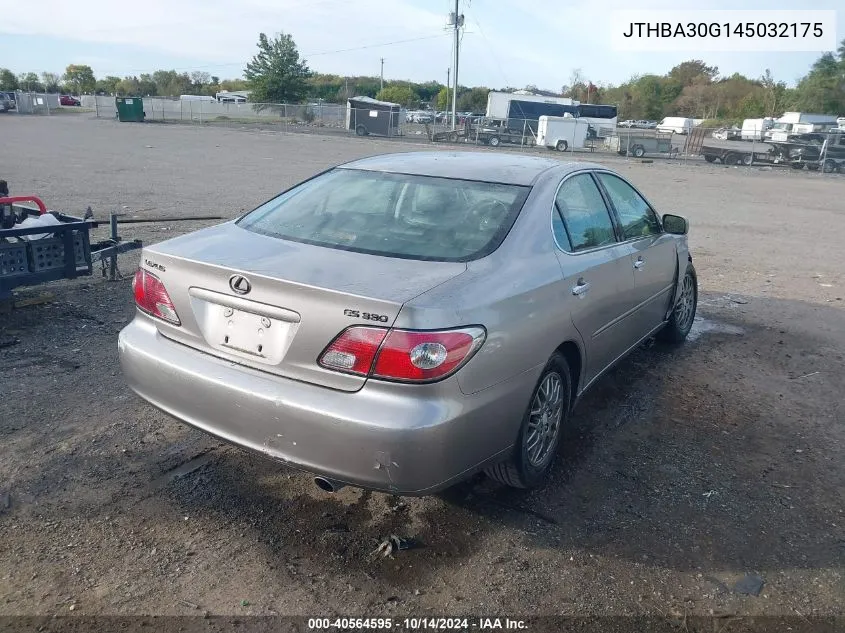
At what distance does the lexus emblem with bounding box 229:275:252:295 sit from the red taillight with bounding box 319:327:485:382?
0.46 m

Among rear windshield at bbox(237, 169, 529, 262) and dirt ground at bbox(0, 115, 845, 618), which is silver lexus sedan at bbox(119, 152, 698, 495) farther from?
dirt ground at bbox(0, 115, 845, 618)

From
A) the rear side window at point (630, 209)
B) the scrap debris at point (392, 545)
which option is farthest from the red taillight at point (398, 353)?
the rear side window at point (630, 209)

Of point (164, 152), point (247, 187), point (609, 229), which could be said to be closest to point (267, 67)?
point (164, 152)

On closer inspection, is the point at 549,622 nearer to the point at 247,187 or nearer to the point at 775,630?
the point at 775,630

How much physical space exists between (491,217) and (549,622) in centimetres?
190

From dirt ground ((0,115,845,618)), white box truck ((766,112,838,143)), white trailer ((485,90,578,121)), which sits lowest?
dirt ground ((0,115,845,618))

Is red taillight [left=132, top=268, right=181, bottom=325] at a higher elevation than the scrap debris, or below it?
higher

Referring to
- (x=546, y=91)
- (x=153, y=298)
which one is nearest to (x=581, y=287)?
(x=153, y=298)

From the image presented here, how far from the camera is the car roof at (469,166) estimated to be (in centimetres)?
400

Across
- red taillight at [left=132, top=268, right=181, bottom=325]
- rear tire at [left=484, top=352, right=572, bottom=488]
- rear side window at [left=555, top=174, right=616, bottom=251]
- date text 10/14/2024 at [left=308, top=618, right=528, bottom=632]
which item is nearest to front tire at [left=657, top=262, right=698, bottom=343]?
rear side window at [left=555, top=174, right=616, bottom=251]

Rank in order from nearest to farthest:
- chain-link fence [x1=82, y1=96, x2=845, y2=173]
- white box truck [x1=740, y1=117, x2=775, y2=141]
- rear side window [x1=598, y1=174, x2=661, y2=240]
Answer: rear side window [x1=598, y1=174, x2=661, y2=240]
chain-link fence [x1=82, y1=96, x2=845, y2=173]
white box truck [x1=740, y1=117, x2=775, y2=141]

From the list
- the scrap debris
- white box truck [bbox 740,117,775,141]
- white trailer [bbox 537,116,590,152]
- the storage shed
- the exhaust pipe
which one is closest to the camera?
the exhaust pipe

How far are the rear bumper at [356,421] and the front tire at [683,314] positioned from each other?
3154 millimetres

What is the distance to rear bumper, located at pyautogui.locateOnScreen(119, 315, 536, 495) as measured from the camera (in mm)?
2719
